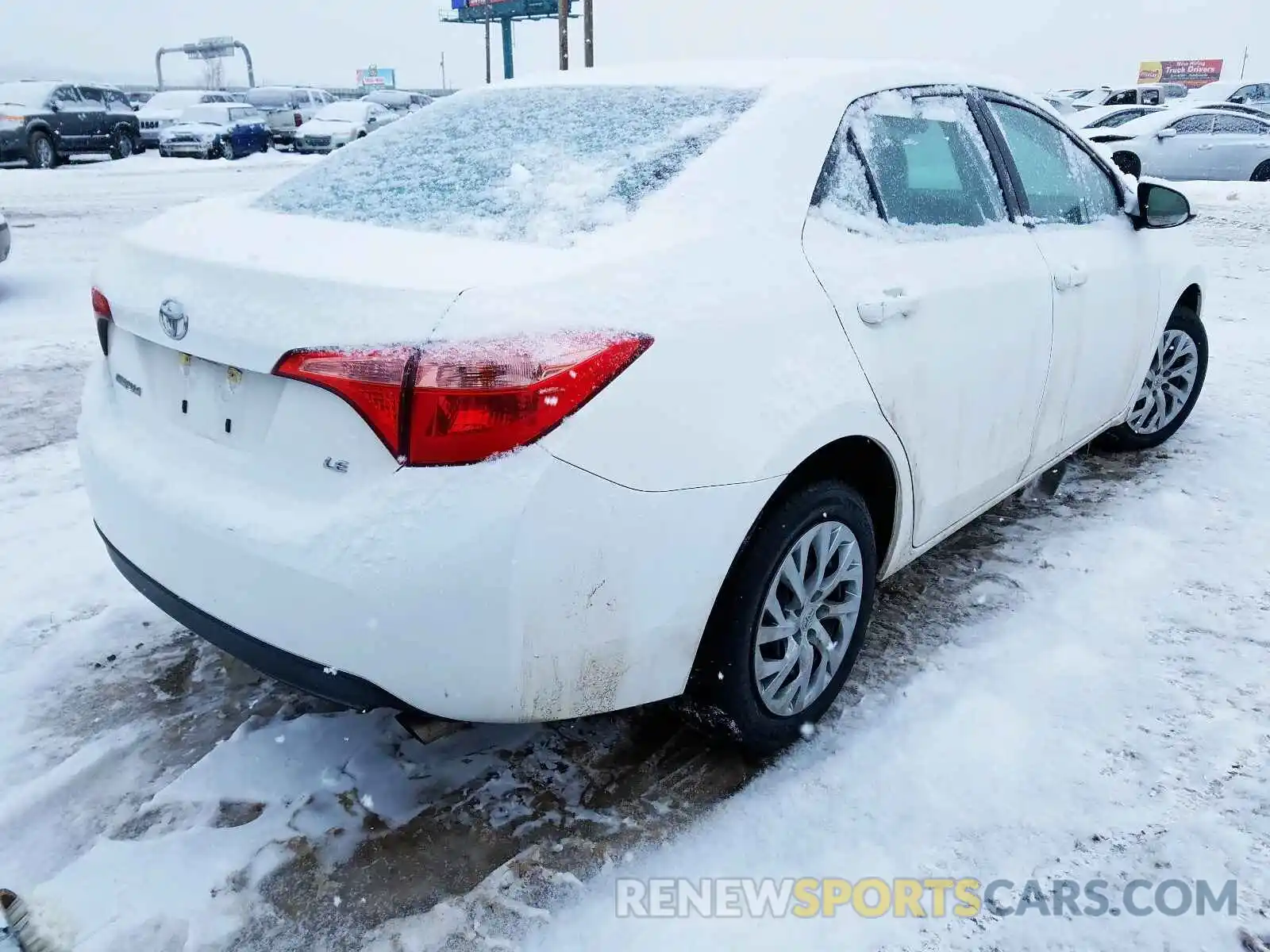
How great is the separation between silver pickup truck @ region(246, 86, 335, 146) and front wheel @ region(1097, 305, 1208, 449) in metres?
27.9

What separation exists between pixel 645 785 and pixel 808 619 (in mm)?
569

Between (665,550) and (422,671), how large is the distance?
52 centimetres

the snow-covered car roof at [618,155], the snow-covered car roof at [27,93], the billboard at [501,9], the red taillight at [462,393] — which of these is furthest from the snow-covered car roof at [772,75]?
the billboard at [501,9]

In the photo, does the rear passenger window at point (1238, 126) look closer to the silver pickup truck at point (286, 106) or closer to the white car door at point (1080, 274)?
the white car door at point (1080, 274)

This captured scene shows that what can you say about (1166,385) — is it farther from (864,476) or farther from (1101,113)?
(1101,113)

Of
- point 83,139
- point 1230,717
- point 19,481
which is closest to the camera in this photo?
point 1230,717

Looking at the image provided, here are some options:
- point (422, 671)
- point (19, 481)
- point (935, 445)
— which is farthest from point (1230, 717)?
point (19, 481)

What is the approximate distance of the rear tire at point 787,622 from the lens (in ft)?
7.06

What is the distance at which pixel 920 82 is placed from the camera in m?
2.84

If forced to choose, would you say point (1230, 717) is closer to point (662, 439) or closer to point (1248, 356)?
point (662, 439)

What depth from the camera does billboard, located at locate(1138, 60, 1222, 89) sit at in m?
89.8

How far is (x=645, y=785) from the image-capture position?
239 centimetres

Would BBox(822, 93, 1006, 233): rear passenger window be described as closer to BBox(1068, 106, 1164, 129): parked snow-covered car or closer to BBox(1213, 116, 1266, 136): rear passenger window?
BBox(1213, 116, 1266, 136): rear passenger window

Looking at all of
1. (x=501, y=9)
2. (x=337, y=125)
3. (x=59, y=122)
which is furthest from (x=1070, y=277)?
(x=501, y=9)
